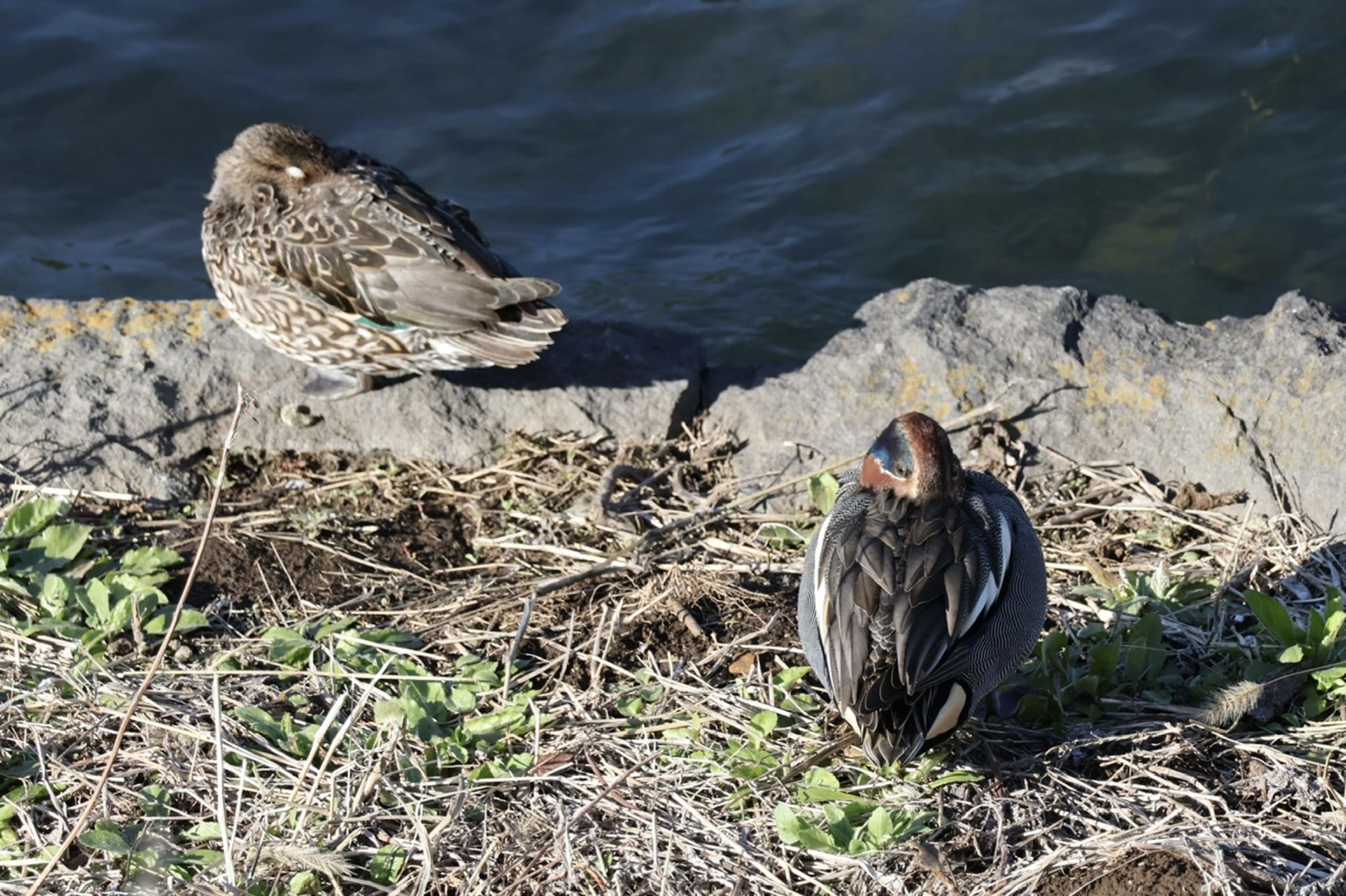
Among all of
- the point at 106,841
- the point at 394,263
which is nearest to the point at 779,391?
the point at 394,263

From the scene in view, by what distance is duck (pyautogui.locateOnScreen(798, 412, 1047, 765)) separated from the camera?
3.24m

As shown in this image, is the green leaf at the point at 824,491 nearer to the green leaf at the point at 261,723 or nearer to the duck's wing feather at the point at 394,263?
the duck's wing feather at the point at 394,263

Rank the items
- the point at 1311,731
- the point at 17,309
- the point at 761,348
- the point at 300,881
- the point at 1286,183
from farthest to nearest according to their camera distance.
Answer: the point at 1286,183, the point at 761,348, the point at 17,309, the point at 1311,731, the point at 300,881

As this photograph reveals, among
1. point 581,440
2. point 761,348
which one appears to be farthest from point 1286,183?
point 581,440

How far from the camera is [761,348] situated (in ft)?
22.5

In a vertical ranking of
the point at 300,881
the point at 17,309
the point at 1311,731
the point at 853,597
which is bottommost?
the point at 1311,731

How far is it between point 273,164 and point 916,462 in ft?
9.48

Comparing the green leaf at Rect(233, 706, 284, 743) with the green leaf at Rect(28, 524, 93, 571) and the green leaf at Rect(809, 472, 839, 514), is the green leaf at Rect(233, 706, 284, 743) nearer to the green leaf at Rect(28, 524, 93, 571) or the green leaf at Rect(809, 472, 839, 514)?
the green leaf at Rect(28, 524, 93, 571)

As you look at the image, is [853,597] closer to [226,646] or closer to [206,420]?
[226,646]

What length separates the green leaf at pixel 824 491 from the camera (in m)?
4.56

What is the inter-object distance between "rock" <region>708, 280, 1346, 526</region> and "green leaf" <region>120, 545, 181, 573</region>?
190 cm

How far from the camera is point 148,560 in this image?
4.36 meters

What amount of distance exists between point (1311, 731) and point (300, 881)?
97.1 inches

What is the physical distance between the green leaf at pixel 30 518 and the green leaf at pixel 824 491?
2.41 m
